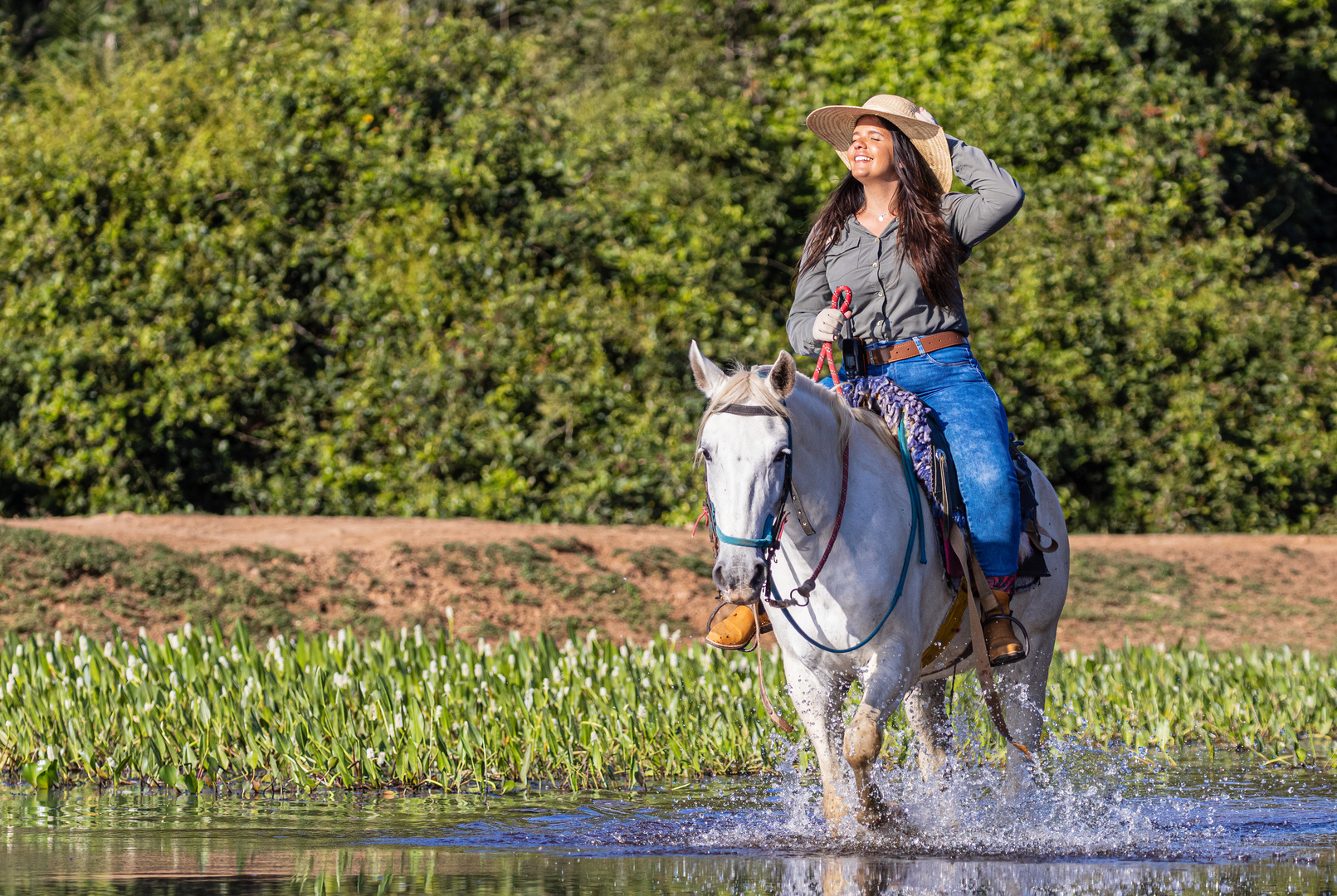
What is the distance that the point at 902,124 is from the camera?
5.51 meters

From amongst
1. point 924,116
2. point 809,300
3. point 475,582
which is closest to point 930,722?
point 809,300

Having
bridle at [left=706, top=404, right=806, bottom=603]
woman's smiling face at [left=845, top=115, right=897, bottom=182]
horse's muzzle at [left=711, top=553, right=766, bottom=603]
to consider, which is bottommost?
horse's muzzle at [left=711, top=553, right=766, bottom=603]

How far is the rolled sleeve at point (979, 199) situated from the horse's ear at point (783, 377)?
1411mm

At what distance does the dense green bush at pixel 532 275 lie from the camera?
573 inches

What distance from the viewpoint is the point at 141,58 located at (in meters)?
17.8

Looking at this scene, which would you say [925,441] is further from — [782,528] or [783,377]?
[783,377]

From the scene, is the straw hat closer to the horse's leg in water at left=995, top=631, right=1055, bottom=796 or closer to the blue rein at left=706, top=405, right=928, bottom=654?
the blue rein at left=706, top=405, right=928, bottom=654

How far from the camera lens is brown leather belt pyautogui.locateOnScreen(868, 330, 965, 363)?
5395mm

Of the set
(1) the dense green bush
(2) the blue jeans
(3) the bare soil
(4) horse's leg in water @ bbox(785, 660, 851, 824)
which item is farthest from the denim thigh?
(1) the dense green bush

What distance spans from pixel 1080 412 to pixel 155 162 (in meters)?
10.1

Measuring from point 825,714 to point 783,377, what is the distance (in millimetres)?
1207

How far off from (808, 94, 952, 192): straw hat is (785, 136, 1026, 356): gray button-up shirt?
2.3 inches

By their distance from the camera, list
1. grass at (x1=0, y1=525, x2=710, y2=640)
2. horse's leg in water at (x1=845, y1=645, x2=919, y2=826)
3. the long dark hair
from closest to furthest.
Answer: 1. horse's leg in water at (x1=845, y1=645, x2=919, y2=826)
2. the long dark hair
3. grass at (x1=0, y1=525, x2=710, y2=640)

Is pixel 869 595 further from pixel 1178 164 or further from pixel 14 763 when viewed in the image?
pixel 1178 164
